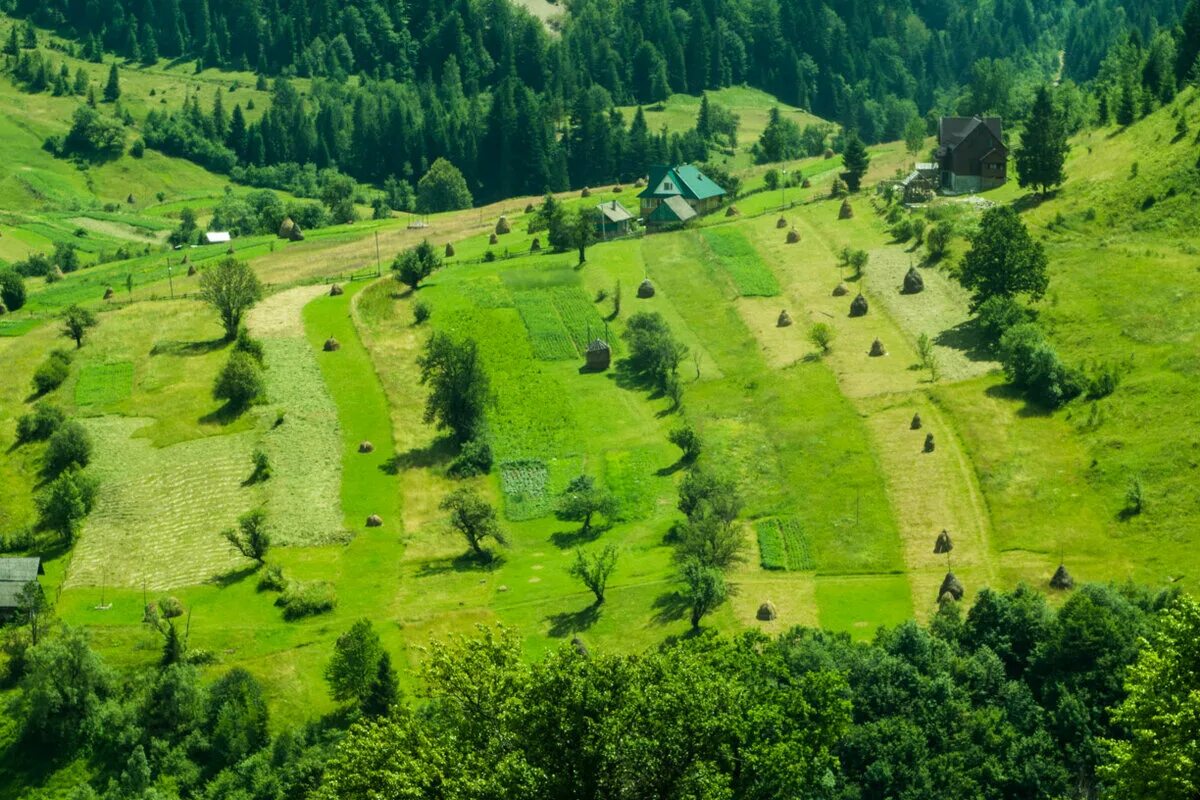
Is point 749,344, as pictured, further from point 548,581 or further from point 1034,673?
point 1034,673

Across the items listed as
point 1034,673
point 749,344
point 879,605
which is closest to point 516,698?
point 1034,673

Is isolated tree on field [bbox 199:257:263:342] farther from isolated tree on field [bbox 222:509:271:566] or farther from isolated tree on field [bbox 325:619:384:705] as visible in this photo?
isolated tree on field [bbox 325:619:384:705]

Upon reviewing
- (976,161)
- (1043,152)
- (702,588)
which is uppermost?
(1043,152)

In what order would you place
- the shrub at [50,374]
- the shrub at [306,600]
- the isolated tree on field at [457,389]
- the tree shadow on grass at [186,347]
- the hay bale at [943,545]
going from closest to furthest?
the shrub at [306,600]
the hay bale at [943,545]
the isolated tree on field at [457,389]
the shrub at [50,374]
the tree shadow on grass at [186,347]

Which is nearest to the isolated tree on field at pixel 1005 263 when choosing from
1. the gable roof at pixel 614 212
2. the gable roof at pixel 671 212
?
the gable roof at pixel 671 212

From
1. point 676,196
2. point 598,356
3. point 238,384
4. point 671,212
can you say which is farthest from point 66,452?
point 676,196

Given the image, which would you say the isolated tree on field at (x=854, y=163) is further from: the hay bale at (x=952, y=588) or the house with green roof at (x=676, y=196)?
the hay bale at (x=952, y=588)

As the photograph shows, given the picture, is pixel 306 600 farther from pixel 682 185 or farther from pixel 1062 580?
pixel 682 185
